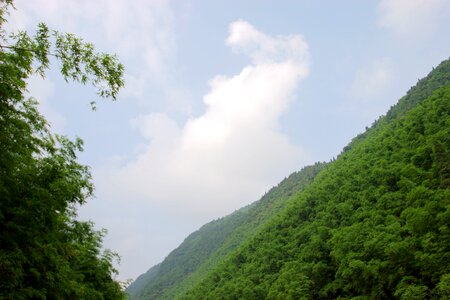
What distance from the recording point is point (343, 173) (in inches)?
2931

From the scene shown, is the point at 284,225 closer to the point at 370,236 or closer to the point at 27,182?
the point at 370,236

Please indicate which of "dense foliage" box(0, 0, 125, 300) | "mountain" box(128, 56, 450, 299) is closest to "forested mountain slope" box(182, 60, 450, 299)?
"mountain" box(128, 56, 450, 299)

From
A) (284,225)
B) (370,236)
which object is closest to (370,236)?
(370,236)

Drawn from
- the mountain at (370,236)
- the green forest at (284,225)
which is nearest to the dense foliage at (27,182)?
the green forest at (284,225)

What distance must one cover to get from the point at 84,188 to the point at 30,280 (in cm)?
523

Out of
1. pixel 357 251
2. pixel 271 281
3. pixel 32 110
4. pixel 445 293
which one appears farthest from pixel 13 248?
pixel 271 281

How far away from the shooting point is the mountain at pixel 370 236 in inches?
1201

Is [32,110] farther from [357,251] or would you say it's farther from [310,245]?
[310,245]

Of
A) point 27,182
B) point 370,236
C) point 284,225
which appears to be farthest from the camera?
point 284,225

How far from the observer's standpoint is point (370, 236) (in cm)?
3969

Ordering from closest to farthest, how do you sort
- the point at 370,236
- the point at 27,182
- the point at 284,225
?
the point at 27,182 → the point at 370,236 → the point at 284,225

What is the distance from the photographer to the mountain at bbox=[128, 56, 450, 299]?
3050cm

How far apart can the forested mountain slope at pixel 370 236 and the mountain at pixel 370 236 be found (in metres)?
0.10

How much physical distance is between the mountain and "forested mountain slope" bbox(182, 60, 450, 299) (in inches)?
3.8
